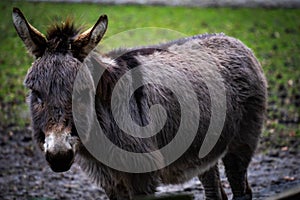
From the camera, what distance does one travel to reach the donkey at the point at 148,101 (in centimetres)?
438

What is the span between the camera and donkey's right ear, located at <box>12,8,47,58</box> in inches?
178

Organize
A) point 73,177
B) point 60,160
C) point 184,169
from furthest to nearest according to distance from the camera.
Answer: point 73,177 → point 184,169 → point 60,160

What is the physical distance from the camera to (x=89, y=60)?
461 cm

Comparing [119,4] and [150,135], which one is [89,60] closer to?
[150,135]

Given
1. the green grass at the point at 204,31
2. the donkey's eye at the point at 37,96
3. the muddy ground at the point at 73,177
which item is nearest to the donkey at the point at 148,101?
the donkey's eye at the point at 37,96

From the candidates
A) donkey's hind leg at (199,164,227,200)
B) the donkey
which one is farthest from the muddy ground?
the donkey

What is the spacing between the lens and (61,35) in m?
4.69

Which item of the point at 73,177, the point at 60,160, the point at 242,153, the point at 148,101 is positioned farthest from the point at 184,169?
the point at 73,177

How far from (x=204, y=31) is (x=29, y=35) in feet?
34.7

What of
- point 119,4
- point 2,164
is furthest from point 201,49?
point 119,4

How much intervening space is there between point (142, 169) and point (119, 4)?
554 inches

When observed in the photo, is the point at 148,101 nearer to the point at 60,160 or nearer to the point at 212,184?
the point at 60,160

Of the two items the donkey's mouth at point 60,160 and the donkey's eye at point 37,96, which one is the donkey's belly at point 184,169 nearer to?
the donkey's mouth at point 60,160

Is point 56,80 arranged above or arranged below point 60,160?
above
